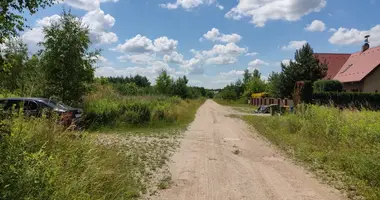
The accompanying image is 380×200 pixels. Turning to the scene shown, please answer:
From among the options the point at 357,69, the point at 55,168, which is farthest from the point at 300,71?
the point at 55,168

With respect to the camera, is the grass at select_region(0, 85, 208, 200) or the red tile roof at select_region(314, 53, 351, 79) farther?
the red tile roof at select_region(314, 53, 351, 79)

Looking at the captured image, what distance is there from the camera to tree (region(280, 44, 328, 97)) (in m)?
38.6

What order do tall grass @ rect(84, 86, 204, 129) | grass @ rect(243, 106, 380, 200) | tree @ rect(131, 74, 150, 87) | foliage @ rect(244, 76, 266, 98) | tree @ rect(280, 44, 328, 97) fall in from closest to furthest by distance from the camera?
grass @ rect(243, 106, 380, 200) → tall grass @ rect(84, 86, 204, 129) → tree @ rect(280, 44, 328, 97) → foliage @ rect(244, 76, 266, 98) → tree @ rect(131, 74, 150, 87)

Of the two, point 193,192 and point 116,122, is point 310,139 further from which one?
point 116,122

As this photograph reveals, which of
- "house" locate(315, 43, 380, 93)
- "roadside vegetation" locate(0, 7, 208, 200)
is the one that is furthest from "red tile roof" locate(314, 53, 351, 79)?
"roadside vegetation" locate(0, 7, 208, 200)

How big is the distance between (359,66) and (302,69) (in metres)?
6.48

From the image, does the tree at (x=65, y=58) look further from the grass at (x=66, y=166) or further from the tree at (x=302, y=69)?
the tree at (x=302, y=69)

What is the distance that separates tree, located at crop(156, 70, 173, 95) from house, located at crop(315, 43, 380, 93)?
27764 mm

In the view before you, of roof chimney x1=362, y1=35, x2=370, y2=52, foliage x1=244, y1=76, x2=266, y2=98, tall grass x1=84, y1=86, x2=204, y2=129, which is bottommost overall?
tall grass x1=84, y1=86, x2=204, y2=129

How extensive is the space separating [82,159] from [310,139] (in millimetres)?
8972

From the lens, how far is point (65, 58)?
17.1 metres

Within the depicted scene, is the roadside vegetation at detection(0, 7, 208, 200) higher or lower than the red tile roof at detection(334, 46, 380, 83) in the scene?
lower

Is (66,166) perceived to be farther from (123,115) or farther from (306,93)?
(306,93)

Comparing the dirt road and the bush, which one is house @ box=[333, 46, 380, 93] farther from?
the dirt road
